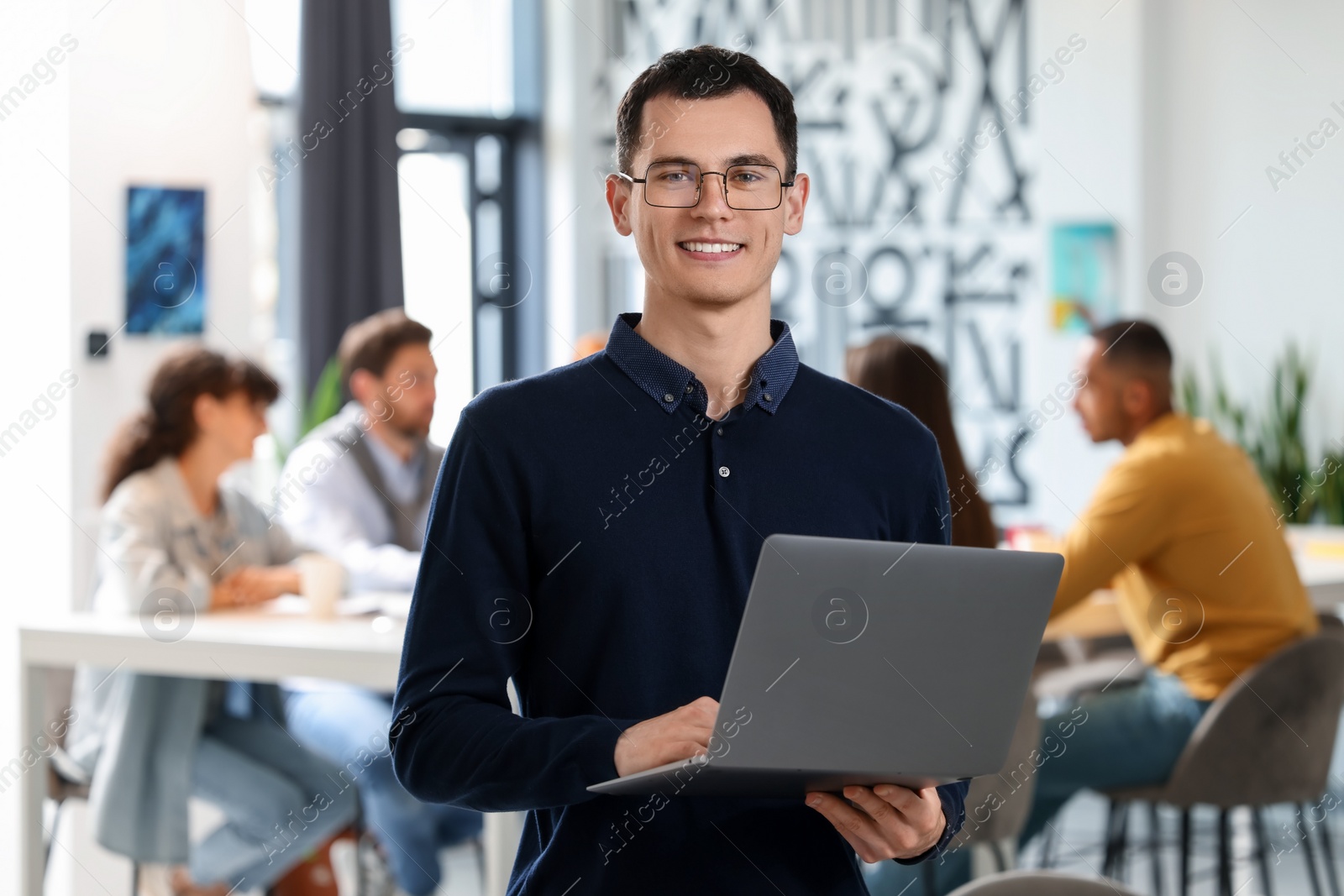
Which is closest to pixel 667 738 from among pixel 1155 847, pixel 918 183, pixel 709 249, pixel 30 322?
pixel 709 249

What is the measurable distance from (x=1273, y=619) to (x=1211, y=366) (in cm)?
243

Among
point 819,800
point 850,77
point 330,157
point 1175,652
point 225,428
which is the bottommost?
point 1175,652

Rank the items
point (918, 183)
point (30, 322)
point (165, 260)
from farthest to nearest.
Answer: point (918, 183) → point (165, 260) → point (30, 322)

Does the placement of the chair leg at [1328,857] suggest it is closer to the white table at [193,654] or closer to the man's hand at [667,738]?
the white table at [193,654]

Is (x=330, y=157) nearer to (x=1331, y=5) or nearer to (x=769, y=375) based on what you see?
(x=1331, y=5)

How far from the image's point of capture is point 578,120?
6.61 metres

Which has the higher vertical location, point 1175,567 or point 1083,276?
point 1083,276

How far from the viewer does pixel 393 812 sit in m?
3.34

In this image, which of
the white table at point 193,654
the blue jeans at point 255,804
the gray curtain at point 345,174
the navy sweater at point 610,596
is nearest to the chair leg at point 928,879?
the white table at point 193,654

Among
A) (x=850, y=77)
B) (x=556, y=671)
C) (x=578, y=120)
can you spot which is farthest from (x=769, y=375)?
(x=578, y=120)

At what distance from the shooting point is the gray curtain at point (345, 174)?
5.70 meters

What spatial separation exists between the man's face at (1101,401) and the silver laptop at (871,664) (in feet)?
7.47

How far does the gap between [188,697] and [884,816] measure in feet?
7.39

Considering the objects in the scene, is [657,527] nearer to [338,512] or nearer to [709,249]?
[709,249]
